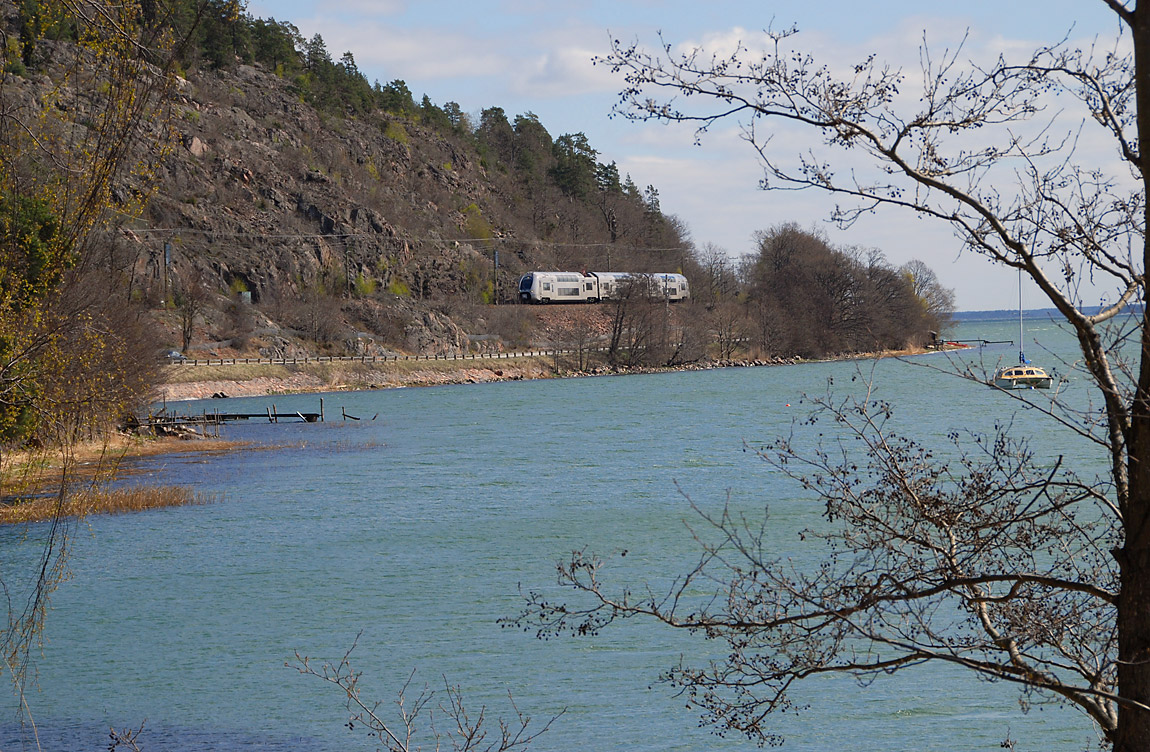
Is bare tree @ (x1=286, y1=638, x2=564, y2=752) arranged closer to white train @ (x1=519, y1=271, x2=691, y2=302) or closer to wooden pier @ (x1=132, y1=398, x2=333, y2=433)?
wooden pier @ (x1=132, y1=398, x2=333, y2=433)

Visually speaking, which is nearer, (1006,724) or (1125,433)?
(1125,433)

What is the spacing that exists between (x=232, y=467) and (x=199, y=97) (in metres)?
96.5

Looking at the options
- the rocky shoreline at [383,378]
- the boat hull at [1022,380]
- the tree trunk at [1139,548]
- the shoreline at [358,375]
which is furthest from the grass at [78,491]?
the rocky shoreline at [383,378]

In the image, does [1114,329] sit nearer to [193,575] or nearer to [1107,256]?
[1107,256]

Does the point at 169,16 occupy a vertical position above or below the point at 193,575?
above

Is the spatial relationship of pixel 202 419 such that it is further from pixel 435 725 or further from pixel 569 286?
pixel 569 286

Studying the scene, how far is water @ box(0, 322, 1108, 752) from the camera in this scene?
14.5m

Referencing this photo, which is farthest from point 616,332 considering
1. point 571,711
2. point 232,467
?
point 571,711

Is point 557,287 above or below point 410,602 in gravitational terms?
above

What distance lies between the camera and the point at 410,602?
69.4 ft

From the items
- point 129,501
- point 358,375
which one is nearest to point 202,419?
point 129,501

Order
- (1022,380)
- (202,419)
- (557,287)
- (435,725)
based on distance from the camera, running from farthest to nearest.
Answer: (557,287) < (202,419) < (1022,380) < (435,725)

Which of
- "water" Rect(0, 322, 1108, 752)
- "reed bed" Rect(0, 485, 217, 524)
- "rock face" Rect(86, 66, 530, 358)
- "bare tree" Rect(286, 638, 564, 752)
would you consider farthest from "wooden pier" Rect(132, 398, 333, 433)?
"bare tree" Rect(286, 638, 564, 752)

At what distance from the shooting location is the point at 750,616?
6.12 m
